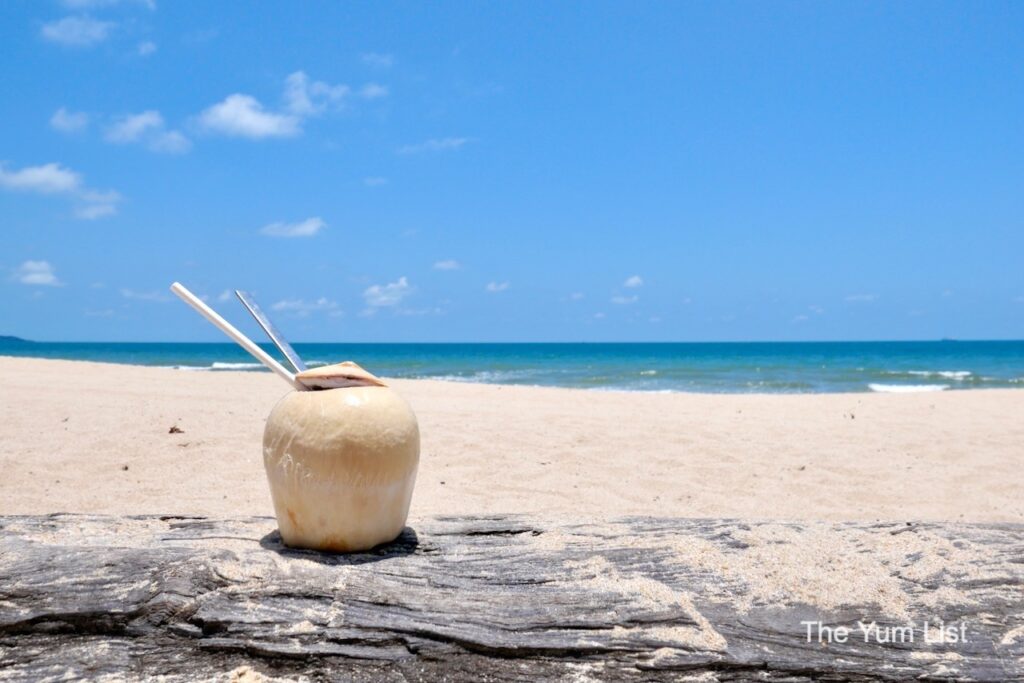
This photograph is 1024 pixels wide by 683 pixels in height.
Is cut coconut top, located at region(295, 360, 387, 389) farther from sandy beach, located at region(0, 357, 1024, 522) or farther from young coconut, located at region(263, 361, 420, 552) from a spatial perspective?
sandy beach, located at region(0, 357, 1024, 522)

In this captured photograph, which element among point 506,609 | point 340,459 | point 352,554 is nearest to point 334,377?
point 340,459

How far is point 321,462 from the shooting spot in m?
2.63

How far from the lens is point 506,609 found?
2.49 m

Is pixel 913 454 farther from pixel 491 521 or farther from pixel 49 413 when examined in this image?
pixel 49 413

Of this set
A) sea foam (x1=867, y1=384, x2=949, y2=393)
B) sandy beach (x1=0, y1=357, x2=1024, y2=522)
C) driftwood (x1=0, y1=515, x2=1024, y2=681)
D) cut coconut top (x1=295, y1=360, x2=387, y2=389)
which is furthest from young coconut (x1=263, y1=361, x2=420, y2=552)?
sea foam (x1=867, y1=384, x2=949, y2=393)

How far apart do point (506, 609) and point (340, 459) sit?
0.75 meters

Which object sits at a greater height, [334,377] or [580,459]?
[334,377]

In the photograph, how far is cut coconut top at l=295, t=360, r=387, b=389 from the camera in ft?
9.21

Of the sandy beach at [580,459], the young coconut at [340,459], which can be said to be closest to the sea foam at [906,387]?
the sandy beach at [580,459]

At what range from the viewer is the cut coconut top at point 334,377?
2807mm

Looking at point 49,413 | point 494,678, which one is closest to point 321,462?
point 494,678

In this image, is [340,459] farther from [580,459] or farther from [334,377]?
[580,459]

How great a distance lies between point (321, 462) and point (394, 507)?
1.18 feet

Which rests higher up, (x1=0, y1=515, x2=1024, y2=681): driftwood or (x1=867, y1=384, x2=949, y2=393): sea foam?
(x1=867, y1=384, x2=949, y2=393): sea foam
